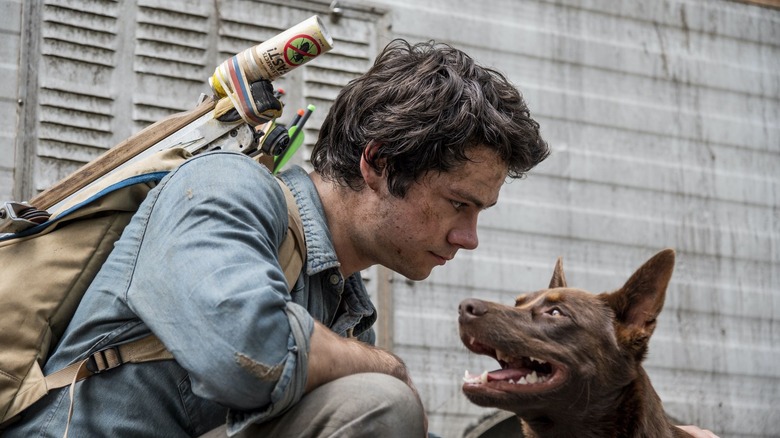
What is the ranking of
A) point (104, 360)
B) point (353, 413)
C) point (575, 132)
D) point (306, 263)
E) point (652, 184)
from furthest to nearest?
point (652, 184)
point (575, 132)
point (306, 263)
point (104, 360)
point (353, 413)

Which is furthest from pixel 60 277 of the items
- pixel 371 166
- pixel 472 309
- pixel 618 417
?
pixel 618 417

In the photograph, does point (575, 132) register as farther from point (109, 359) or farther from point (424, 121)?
point (109, 359)

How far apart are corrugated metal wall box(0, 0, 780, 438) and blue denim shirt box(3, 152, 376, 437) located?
2.47 meters

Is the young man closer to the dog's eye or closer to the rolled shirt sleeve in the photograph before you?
the rolled shirt sleeve

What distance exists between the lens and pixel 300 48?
310cm

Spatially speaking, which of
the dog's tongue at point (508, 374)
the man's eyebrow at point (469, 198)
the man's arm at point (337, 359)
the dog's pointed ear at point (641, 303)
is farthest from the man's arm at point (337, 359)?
the dog's pointed ear at point (641, 303)

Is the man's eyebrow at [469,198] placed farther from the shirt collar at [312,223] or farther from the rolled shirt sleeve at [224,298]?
the rolled shirt sleeve at [224,298]

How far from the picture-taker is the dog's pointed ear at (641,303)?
11.2 feet

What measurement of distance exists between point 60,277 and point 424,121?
1097 mm

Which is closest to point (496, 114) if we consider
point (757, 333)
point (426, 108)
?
point (426, 108)

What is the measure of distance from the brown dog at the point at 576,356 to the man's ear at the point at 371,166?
0.51 metres

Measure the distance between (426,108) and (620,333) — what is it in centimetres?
102

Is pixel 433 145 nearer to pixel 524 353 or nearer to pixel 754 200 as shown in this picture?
pixel 524 353

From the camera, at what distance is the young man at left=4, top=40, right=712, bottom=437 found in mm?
2363
